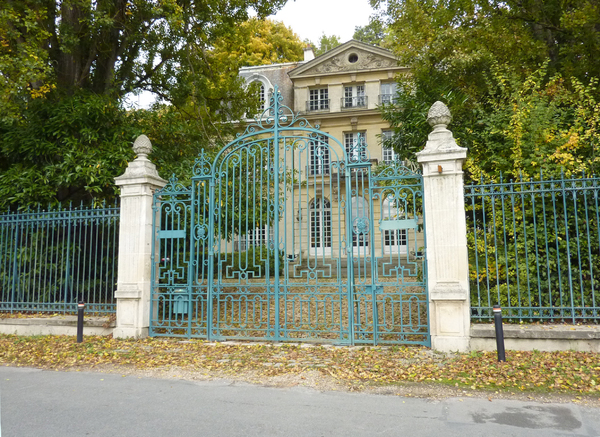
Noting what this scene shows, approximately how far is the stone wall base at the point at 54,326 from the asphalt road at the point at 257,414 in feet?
8.69

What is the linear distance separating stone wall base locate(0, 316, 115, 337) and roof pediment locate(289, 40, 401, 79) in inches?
745

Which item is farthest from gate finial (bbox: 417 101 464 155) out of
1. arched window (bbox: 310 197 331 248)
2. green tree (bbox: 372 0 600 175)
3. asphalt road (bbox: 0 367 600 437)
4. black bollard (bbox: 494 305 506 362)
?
asphalt road (bbox: 0 367 600 437)

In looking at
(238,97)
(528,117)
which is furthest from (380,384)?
(238,97)

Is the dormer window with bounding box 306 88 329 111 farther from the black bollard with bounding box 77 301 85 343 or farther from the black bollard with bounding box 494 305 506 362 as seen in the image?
the black bollard with bounding box 494 305 506 362

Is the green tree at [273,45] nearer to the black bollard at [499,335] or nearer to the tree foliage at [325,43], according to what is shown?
the tree foliage at [325,43]

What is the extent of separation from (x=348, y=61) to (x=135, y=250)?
19.3 metres

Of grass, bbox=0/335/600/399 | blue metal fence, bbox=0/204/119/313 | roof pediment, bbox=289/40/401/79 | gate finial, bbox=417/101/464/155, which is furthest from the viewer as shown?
roof pediment, bbox=289/40/401/79

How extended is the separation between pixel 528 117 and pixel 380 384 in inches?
197

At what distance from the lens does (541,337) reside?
564 centimetres

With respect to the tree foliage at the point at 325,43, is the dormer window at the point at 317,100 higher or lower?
lower

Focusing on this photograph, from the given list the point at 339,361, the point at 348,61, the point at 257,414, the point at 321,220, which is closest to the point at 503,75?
the point at 321,220

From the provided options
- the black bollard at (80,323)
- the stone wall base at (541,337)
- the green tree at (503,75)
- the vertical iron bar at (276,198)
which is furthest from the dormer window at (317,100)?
the stone wall base at (541,337)

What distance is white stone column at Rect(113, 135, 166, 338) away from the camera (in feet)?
24.2

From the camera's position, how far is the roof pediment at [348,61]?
22.9 metres
